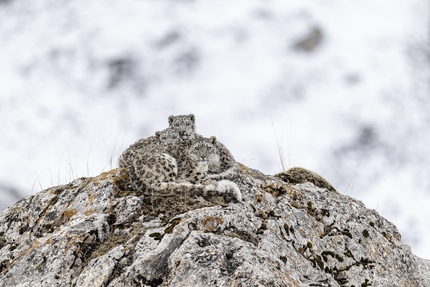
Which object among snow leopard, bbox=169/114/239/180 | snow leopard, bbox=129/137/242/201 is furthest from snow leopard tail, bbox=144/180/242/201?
Answer: snow leopard, bbox=169/114/239/180

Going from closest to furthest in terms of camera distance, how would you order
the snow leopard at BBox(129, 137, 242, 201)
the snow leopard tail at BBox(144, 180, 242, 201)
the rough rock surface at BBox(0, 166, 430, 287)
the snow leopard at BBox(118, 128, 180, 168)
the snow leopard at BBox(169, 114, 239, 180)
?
the rough rock surface at BBox(0, 166, 430, 287) → the snow leopard tail at BBox(144, 180, 242, 201) → the snow leopard at BBox(129, 137, 242, 201) → the snow leopard at BBox(169, 114, 239, 180) → the snow leopard at BBox(118, 128, 180, 168)

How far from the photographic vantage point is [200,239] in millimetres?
5953

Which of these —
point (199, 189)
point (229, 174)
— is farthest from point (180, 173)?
point (199, 189)

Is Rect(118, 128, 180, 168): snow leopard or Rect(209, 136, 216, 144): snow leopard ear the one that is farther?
Rect(209, 136, 216, 144): snow leopard ear

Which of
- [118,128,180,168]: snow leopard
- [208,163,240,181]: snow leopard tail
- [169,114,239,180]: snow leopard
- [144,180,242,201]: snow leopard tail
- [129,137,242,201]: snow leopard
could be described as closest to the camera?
[144,180,242,201]: snow leopard tail

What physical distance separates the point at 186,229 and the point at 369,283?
304 centimetres

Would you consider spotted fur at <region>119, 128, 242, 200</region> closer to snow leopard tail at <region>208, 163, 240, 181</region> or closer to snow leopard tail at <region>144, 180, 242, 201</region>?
snow leopard tail at <region>144, 180, 242, 201</region>

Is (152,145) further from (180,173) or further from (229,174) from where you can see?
(229,174)

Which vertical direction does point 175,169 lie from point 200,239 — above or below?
above

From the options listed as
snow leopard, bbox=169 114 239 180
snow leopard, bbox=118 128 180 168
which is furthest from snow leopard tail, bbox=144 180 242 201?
snow leopard, bbox=118 128 180 168

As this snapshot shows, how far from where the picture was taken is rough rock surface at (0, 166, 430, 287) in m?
5.61

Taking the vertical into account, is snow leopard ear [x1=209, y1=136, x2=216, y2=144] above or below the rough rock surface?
above

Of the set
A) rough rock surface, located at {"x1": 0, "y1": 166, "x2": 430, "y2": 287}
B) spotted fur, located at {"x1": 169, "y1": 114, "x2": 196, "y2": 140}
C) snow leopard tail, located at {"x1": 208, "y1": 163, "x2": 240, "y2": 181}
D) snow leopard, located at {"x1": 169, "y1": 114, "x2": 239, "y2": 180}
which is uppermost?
spotted fur, located at {"x1": 169, "y1": 114, "x2": 196, "y2": 140}

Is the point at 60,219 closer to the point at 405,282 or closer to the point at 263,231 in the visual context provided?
the point at 263,231
